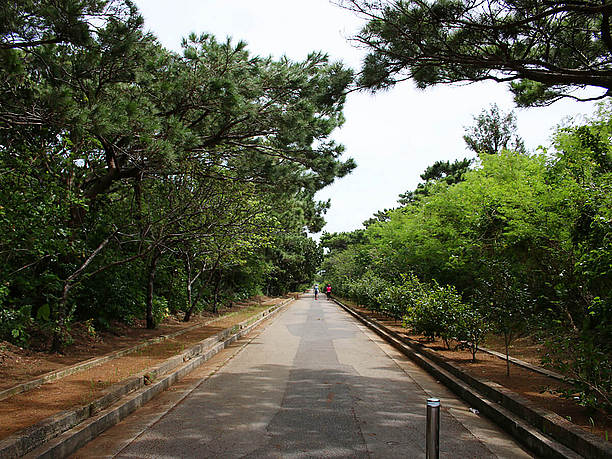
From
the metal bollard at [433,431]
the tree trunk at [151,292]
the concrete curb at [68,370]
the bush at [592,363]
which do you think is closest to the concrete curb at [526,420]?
the bush at [592,363]

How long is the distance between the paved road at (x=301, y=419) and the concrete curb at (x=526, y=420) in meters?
0.18

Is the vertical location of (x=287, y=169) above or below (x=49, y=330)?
above

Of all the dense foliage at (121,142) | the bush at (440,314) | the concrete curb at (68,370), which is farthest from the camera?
the bush at (440,314)

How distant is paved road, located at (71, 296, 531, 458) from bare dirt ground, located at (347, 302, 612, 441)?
761mm

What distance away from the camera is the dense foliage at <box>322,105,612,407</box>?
17.7 feet

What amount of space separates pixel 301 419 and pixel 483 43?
5.67 metres

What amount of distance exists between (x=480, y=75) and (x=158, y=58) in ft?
19.1

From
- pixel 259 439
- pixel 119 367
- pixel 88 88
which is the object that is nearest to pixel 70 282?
pixel 119 367

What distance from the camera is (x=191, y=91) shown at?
28.5 feet

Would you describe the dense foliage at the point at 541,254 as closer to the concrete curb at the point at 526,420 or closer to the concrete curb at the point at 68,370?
the concrete curb at the point at 526,420

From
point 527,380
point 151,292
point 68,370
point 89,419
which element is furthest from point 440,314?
point 151,292

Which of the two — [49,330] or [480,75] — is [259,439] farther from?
[49,330]

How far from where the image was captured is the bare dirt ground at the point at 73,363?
16.7 feet

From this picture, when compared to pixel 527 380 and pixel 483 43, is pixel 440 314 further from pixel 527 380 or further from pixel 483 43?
pixel 483 43
